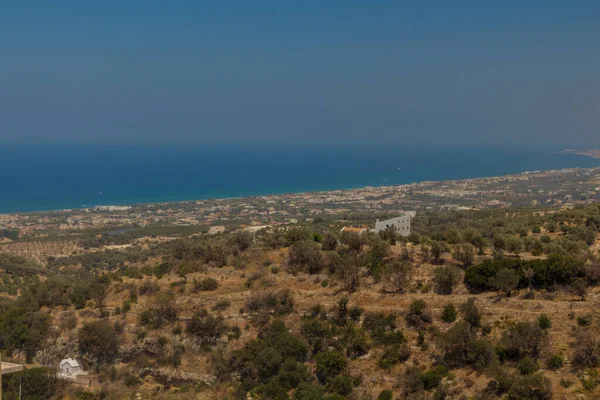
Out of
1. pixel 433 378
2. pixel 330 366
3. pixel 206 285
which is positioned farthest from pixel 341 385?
pixel 206 285

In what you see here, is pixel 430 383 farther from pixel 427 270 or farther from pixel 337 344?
pixel 427 270

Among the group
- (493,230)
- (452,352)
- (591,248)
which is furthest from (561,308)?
(493,230)

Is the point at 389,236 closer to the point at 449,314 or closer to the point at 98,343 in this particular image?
the point at 449,314

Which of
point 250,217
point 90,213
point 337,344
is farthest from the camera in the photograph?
point 90,213

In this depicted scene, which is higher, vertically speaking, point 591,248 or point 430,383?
point 591,248

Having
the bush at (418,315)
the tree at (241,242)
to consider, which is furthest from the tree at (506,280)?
the tree at (241,242)

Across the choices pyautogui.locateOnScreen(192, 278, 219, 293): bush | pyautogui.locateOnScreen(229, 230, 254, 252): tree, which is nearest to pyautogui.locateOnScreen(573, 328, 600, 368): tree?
pyautogui.locateOnScreen(192, 278, 219, 293): bush
